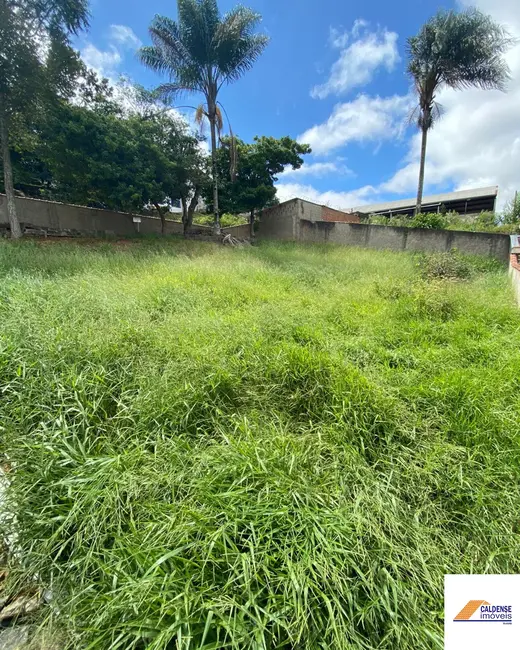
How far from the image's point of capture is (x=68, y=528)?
123cm

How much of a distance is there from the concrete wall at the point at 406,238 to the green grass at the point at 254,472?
6.55 meters

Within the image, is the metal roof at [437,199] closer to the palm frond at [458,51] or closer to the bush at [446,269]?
the palm frond at [458,51]

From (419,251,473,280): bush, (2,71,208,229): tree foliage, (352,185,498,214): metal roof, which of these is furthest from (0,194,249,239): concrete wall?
(352,185,498,214): metal roof

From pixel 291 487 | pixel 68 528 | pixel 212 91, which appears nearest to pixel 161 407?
pixel 68 528

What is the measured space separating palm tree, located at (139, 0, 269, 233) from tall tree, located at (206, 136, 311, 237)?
2.62 m

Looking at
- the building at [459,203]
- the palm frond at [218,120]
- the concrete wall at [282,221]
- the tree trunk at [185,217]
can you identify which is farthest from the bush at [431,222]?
the tree trunk at [185,217]

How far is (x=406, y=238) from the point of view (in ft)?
29.7

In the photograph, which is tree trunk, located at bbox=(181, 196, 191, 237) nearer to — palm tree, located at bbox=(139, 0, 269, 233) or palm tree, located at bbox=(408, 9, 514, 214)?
palm tree, located at bbox=(139, 0, 269, 233)

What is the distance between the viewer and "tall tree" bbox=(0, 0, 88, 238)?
6191 millimetres

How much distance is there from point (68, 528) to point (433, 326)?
3.51 m

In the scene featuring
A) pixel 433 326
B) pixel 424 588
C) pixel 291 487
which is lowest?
pixel 424 588

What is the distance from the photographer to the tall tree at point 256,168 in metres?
12.0

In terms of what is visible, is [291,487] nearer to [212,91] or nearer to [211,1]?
[212,91]

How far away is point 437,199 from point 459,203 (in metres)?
1.25
